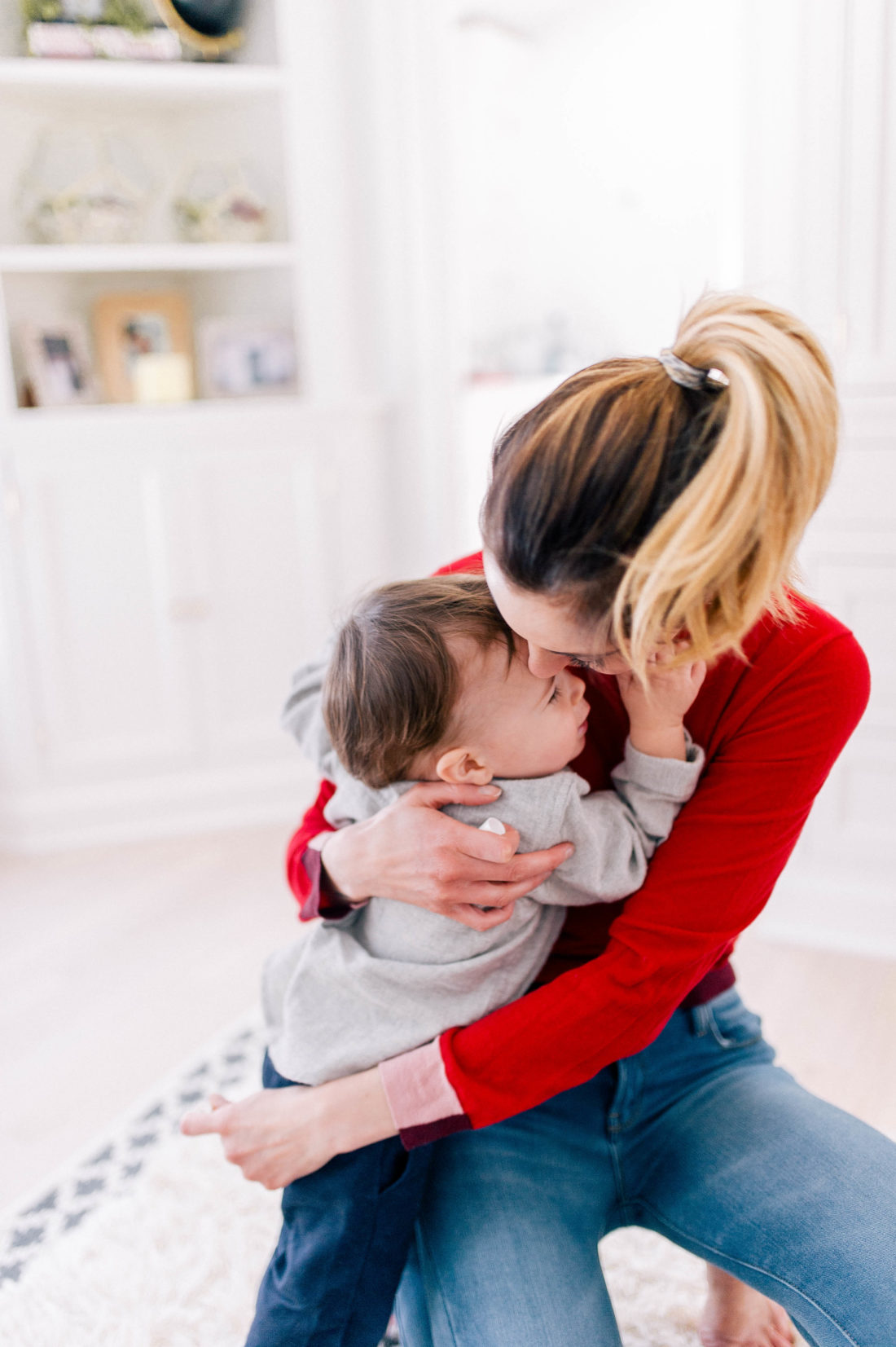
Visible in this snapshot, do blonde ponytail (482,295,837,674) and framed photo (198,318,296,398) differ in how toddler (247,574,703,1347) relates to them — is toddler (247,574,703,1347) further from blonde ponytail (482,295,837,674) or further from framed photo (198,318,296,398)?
framed photo (198,318,296,398)

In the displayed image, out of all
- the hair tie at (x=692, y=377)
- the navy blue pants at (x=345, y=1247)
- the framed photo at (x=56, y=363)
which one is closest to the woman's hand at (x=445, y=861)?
the navy blue pants at (x=345, y=1247)

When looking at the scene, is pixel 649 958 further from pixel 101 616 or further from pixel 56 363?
pixel 56 363

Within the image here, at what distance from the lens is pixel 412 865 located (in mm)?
906

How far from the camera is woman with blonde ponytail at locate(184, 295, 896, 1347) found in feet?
2.26

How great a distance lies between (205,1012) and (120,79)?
2045 millimetres

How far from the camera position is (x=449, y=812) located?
3.09 feet

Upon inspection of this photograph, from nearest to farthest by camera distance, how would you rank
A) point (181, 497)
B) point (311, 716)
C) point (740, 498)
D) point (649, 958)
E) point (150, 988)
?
point (740, 498) < point (649, 958) < point (311, 716) < point (150, 988) < point (181, 497)

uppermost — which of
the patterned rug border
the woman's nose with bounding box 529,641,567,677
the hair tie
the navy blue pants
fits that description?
the hair tie

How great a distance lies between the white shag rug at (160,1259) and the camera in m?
1.21

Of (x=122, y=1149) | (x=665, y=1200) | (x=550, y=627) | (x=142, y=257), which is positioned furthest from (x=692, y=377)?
(x=142, y=257)

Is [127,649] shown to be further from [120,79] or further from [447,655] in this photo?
[447,655]

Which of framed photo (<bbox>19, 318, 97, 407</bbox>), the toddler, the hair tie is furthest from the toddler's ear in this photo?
framed photo (<bbox>19, 318, 97, 407</bbox>)

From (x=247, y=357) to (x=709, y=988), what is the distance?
86.3 inches

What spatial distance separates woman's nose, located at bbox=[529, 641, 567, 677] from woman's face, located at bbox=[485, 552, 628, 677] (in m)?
0.03
